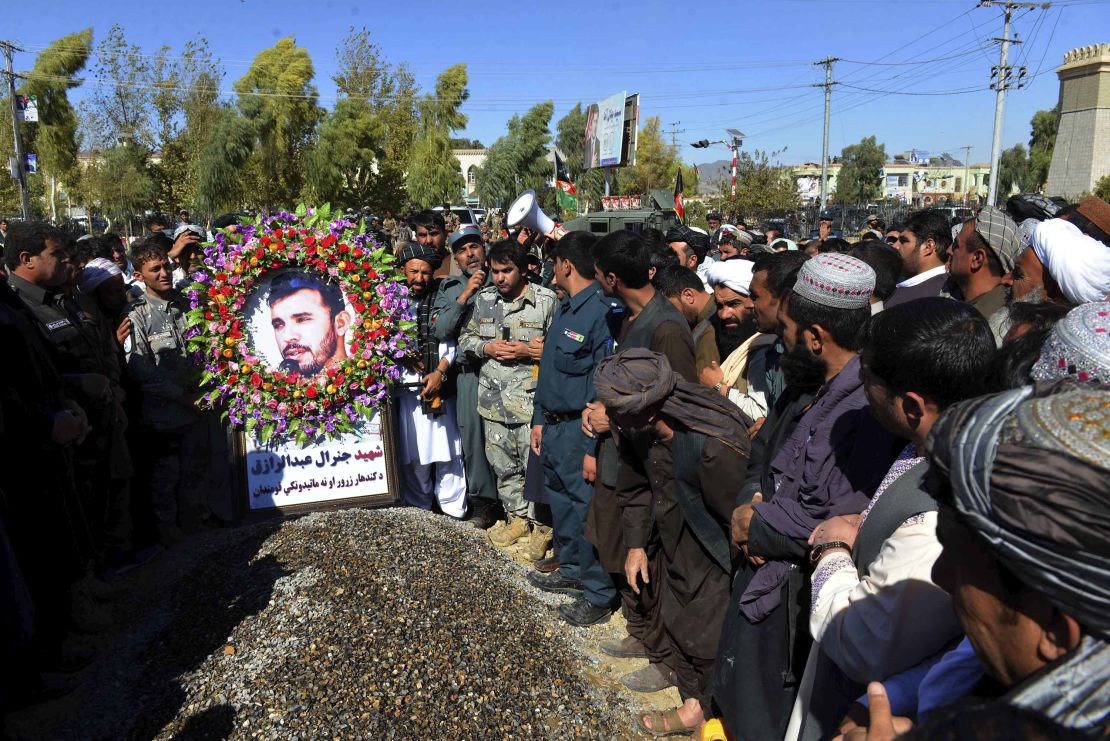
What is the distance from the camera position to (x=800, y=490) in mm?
2320

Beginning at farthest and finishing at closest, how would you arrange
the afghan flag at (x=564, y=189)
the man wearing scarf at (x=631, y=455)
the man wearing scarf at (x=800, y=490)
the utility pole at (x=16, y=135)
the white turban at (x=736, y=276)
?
the utility pole at (x=16, y=135)
the afghan flag at (x=564, y=189)
the white turban at (x=736, y=276)
the man wearing scarf at (x=631, y=455)
the man wearing scarf at (x=800, y=490)

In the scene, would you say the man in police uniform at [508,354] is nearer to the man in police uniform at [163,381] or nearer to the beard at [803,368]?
the man in police uniform at [163,381]

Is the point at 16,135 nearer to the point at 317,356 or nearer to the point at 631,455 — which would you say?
the point at 317,356

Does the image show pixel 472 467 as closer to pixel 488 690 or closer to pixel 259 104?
pixel 488 690

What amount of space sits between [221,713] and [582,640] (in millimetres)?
1834

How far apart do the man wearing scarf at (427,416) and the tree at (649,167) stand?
1965 inches

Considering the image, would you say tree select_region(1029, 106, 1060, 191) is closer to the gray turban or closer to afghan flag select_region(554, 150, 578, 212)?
afghan flag select_region(554, 150, 578, 212)

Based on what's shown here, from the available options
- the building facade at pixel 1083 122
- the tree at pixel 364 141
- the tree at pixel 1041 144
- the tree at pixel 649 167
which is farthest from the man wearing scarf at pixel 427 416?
the tree at pixel 1041 144

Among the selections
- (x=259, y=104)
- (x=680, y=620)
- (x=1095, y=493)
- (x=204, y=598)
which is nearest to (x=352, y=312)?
(x=204, y=598)

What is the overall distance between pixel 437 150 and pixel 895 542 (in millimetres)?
29867

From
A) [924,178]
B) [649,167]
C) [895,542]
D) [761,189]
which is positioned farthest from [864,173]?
[895,542]

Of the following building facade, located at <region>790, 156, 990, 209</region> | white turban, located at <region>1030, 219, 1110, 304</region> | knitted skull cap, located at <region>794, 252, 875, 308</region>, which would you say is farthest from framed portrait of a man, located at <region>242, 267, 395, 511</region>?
building facade, located at <region>790, 156, 990, 209</region>

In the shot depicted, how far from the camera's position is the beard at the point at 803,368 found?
8.08 feet

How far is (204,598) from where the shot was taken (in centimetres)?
390
